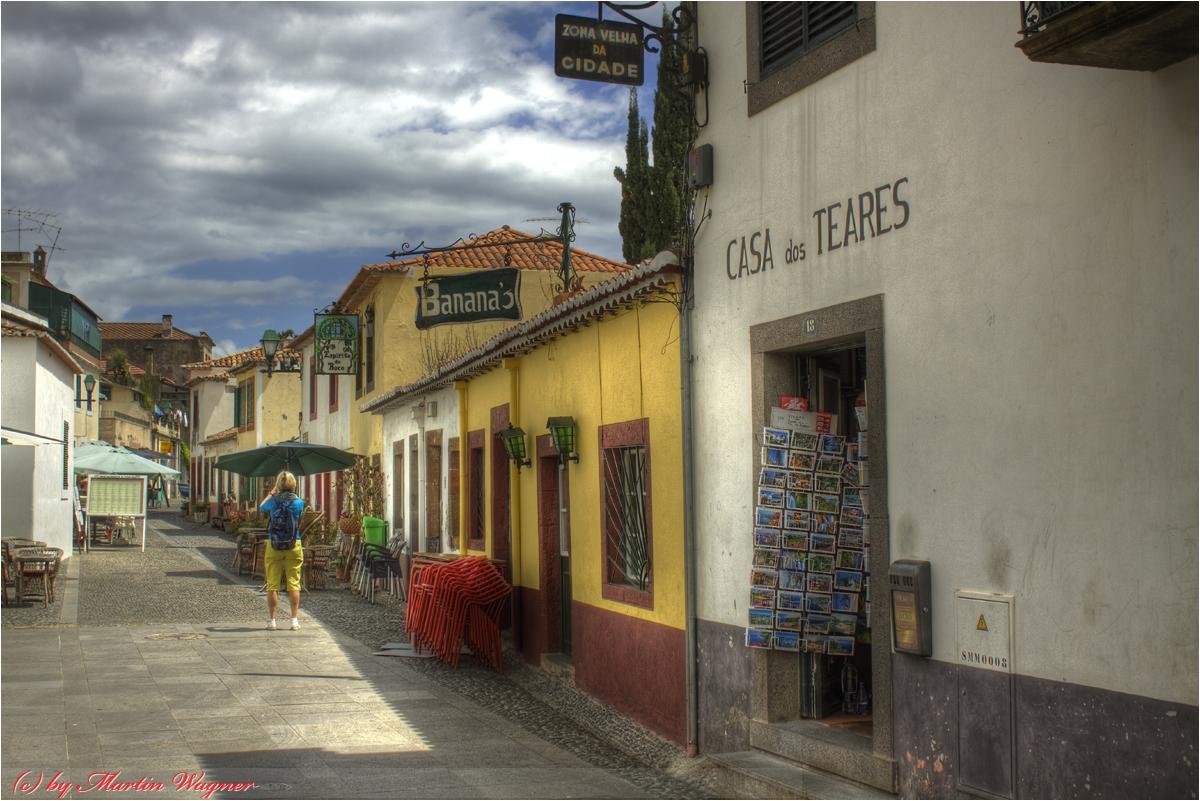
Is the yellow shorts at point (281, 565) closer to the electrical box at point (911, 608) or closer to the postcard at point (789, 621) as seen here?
the postcard at point (789, 621)

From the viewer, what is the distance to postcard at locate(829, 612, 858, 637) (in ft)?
26.3

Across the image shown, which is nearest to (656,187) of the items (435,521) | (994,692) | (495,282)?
(435,521)

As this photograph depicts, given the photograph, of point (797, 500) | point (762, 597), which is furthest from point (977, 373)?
point (762, 597)

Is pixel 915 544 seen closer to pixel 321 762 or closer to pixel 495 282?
pixel 321 762

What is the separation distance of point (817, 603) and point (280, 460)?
1460cm

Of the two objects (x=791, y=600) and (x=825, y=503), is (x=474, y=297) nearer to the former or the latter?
(x=825, y=503)

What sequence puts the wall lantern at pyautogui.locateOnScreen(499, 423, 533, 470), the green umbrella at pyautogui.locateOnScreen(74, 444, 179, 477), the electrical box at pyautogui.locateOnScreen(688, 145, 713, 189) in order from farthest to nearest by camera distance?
the green umbrella at pyautogui.locateOnScreen(74, 444, 179, 477)
the wall lantern at pyautogui.locateOnScreen(499, 423, 533, 470)
the electrical box at pyautogui.locateOnScreen(688, 145, 713, 189)

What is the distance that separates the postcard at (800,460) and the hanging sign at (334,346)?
688 inches

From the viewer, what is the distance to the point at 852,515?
26.7ft

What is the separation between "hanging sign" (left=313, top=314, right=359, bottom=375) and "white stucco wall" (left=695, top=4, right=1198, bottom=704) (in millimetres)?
17650

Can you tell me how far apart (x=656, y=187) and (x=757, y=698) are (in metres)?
23.2

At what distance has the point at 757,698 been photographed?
802 centimetres

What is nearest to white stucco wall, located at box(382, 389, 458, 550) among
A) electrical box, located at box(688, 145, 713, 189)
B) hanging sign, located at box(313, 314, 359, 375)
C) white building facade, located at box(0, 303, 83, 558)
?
hanging sign, located at box(313, 314, 359, 375)

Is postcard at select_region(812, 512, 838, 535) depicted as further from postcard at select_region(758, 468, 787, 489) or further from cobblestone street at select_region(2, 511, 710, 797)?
cobblestone street at select_region(2, 511, 710, 797)
